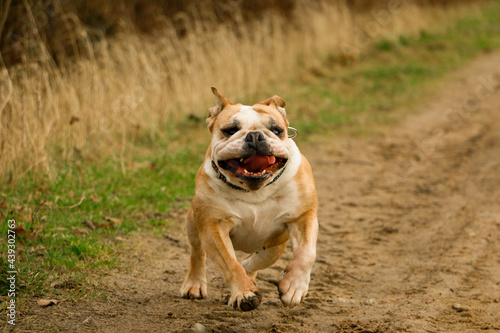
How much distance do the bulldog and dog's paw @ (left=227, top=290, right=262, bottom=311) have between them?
3cm

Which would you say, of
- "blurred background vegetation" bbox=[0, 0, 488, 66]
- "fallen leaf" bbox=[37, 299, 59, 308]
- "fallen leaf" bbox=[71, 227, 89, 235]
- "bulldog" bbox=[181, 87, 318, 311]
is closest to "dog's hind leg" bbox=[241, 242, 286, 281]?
"bulldog" bbox=[181, 87, 318, 311]

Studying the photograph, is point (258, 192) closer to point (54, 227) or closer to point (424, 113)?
point (54, 227)

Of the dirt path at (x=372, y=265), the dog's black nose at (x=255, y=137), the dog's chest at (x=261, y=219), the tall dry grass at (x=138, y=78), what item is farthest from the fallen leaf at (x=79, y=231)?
the dog's black nose at (x=255, y=137)

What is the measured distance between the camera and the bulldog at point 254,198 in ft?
12.3

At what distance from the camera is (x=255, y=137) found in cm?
376

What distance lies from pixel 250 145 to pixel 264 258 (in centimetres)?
101

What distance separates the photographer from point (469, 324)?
3943 mm

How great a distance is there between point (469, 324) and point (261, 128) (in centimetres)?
184

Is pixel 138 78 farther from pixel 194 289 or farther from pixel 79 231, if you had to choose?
pixel 194 289

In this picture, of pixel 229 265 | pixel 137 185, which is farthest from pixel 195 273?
pixel 137 185

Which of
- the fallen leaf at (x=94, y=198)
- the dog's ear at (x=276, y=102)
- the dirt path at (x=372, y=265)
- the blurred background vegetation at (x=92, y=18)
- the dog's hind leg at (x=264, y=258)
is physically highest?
the blurred background vegetation at (x=92, y=18)

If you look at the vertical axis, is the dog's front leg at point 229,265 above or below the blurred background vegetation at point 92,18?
below

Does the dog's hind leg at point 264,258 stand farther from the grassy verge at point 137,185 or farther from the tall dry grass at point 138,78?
the tall dry grass at point 138,78

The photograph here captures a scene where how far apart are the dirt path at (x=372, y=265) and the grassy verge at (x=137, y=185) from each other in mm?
326
